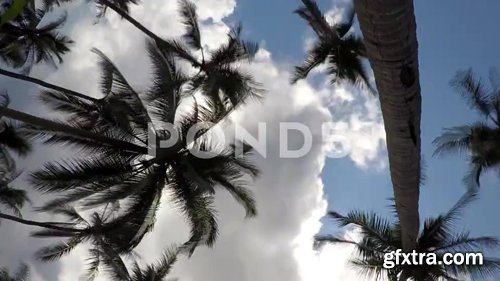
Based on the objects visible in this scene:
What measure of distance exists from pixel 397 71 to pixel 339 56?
995cm

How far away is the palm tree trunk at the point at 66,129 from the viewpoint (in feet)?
30.0

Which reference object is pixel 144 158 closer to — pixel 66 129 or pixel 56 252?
pixel 66 129

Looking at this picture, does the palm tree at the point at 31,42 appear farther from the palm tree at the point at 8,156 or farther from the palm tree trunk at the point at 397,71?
the palm tree trunk at the point at 397,71

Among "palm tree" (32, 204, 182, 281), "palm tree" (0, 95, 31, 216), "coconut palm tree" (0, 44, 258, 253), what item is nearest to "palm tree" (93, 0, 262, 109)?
"coconut palm tree" (0, 44, 258, 253)

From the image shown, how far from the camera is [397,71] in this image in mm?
4180

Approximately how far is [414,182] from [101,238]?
8832mm

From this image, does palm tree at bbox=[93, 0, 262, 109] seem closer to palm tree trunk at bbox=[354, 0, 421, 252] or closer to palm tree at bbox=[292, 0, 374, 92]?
palm tree at bbox=[292, 0, 374, 92]

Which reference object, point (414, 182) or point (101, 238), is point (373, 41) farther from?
point (101, 238)

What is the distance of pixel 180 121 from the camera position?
1165 centimetres

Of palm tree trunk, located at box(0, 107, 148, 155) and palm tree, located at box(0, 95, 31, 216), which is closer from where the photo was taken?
palm tree trunk, located at box(0, 107, 148, 155)

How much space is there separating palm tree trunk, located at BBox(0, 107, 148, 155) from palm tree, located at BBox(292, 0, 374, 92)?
17.2 feet

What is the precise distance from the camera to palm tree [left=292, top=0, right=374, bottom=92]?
A: 44.5ft

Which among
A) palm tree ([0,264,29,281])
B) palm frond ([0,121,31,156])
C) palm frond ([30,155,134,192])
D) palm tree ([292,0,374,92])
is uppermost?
palm tree ([292,0,374,92])

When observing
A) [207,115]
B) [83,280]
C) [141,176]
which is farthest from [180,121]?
[83,280]
